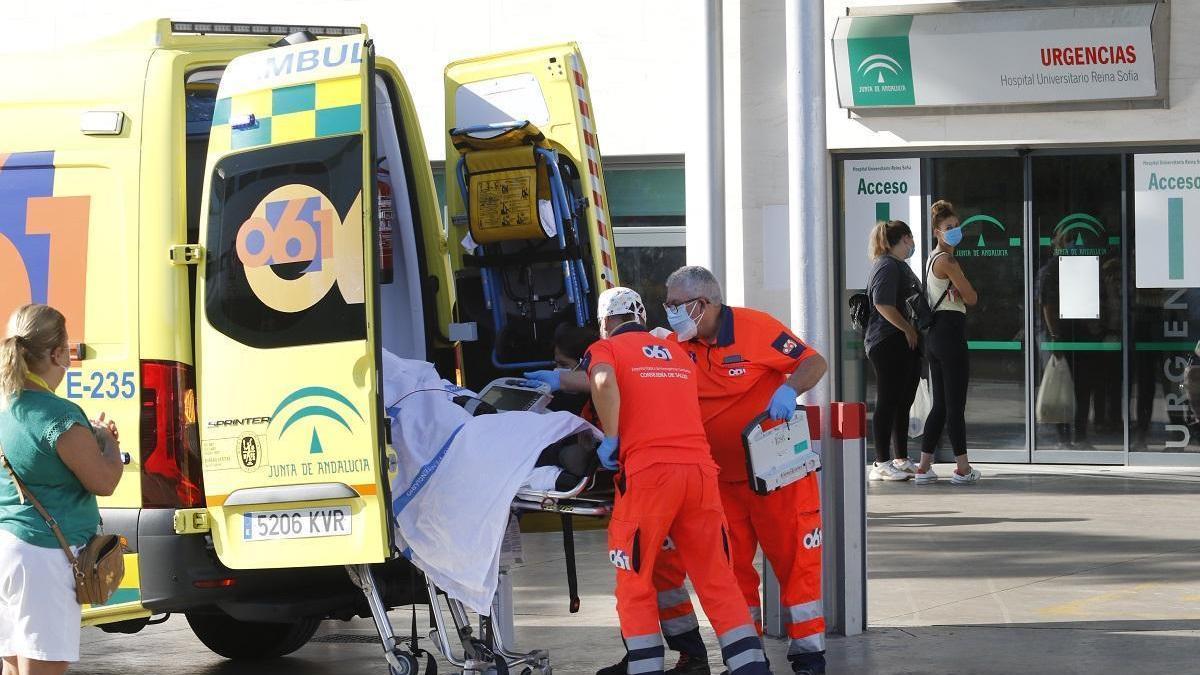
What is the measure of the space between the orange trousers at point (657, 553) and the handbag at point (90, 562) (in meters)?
1.75

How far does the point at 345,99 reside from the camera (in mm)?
5785

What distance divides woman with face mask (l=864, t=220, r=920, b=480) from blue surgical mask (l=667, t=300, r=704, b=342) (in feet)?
18.0

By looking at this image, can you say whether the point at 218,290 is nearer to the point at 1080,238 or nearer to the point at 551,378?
the point at 551,378

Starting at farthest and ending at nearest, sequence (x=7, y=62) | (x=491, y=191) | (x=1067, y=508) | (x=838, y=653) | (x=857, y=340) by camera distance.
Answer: (x=857, y=340) < (x=1067, y=508) < (x=491, y=191) < (x=838, y=653) < (x=7, y=62)

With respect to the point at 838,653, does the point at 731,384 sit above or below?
above

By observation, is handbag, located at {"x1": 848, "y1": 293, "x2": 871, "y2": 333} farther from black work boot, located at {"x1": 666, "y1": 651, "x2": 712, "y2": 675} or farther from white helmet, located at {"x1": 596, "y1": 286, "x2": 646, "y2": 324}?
white helmet, located at {"x1": 596, "y1": 286, "x2": 646, "y2": 324}

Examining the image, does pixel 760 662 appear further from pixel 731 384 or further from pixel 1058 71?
pixel 1058 71

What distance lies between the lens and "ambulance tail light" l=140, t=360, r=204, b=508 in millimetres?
5918

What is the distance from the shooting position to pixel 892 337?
39.8ft

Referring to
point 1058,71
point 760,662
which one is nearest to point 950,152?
point 1058,71


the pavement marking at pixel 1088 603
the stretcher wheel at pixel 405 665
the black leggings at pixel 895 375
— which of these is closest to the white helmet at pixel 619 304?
the stretcher wheel at pixel 405 665

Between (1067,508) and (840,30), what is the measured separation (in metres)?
4.24

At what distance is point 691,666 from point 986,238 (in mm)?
7691

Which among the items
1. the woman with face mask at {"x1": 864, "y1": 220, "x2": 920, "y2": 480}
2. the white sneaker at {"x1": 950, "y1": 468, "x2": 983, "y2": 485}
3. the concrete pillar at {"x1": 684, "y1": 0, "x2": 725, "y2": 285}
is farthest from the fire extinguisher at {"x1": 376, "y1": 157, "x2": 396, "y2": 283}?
the white sneaker at {"x1": 950, "y1": 468, "x2": 983, "y2": 485}
